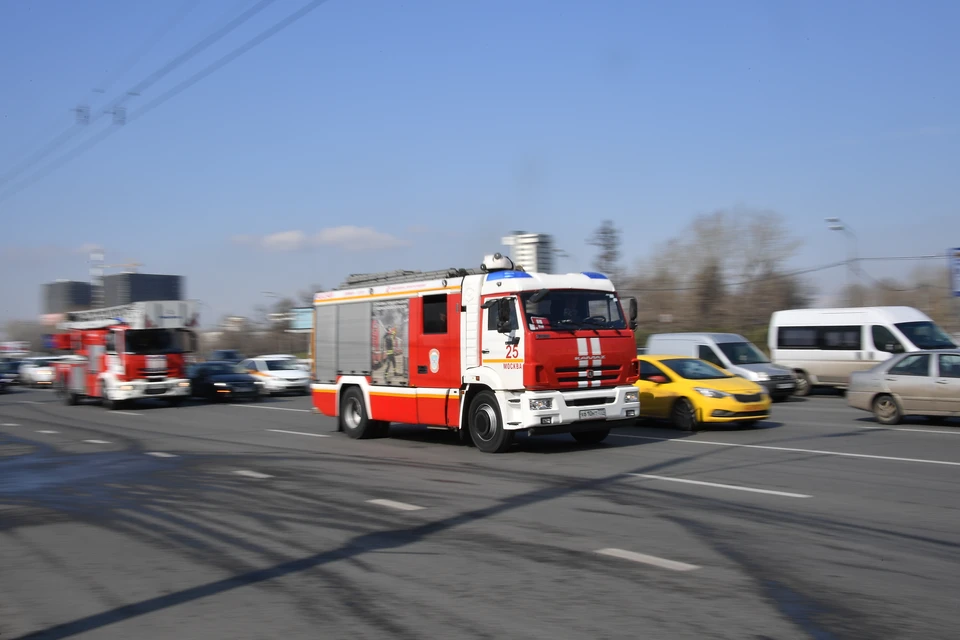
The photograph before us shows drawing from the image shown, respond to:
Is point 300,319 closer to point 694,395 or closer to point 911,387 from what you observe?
point 694,395

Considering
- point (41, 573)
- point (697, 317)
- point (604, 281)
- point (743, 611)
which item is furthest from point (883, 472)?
point (697, 317)

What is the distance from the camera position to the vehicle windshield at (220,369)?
3039 cm

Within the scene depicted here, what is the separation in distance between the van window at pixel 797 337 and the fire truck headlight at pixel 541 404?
1517 cm

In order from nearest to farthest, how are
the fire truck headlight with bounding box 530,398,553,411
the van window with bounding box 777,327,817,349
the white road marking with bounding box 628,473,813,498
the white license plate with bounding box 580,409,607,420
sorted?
the white road marking with bounding box 628,473,813,498 → the fire truck headlight with bounding box 530,398,553,411 → the white license plate with bounding box 580,409,607,420 → the van window with bounding box 777,327,817,349

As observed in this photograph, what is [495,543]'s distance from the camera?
7359 millimetres

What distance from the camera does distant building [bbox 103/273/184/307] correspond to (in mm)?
36312

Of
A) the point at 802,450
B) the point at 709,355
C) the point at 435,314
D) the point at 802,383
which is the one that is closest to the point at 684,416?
the point at 802,450

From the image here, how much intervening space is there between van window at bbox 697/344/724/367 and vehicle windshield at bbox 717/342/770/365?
35 centimetres

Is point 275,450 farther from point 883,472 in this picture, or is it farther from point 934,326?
point 934,326

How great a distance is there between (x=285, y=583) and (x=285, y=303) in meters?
70.6

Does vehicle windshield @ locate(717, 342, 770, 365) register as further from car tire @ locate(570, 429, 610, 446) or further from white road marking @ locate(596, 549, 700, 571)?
white road marking @ locate(596, 549, 700, 571)

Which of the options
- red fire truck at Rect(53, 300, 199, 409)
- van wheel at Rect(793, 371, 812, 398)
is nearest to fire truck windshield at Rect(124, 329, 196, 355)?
red fire truck at Rect(53, 300, 199, 409)

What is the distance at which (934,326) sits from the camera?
23891 millimetres

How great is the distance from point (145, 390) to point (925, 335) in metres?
22.7
